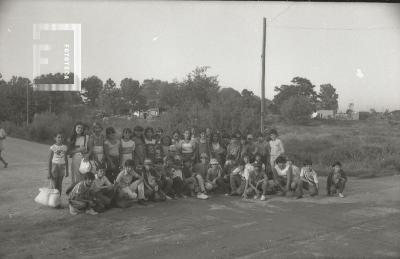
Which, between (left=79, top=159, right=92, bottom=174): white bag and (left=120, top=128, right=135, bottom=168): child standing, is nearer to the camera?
(left=79, top=159, right=92, bottom=174): white bag

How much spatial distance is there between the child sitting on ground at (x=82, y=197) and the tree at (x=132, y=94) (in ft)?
73.2

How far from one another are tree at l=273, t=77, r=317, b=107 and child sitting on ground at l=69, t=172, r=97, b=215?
58.1ft

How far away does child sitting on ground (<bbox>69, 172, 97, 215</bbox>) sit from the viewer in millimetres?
6230

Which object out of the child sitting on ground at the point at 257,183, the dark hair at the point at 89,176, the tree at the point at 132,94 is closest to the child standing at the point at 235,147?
the child sitting on ground at the point at 257,183

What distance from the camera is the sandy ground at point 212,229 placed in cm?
470

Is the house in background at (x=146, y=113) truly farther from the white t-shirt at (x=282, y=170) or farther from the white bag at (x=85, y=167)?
the white bag at (x=85, y=167)

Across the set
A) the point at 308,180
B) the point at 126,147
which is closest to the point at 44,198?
the point at 126,147

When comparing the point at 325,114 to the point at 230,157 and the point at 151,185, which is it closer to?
the point at 230,157

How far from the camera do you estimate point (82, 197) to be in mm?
6285

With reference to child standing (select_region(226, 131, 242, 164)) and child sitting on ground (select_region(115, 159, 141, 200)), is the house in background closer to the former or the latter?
child standing (select_region(226, 131, 242, 164))

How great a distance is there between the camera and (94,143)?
7023 millimetres

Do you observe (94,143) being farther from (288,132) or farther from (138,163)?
(288,132)

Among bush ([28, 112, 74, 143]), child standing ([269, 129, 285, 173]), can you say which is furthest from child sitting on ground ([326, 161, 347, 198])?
bush ([28, 112, 74, 143])

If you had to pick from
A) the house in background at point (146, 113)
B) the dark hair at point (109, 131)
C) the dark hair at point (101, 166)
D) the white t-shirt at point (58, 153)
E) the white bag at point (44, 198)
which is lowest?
the white bag at point (44, 198)
